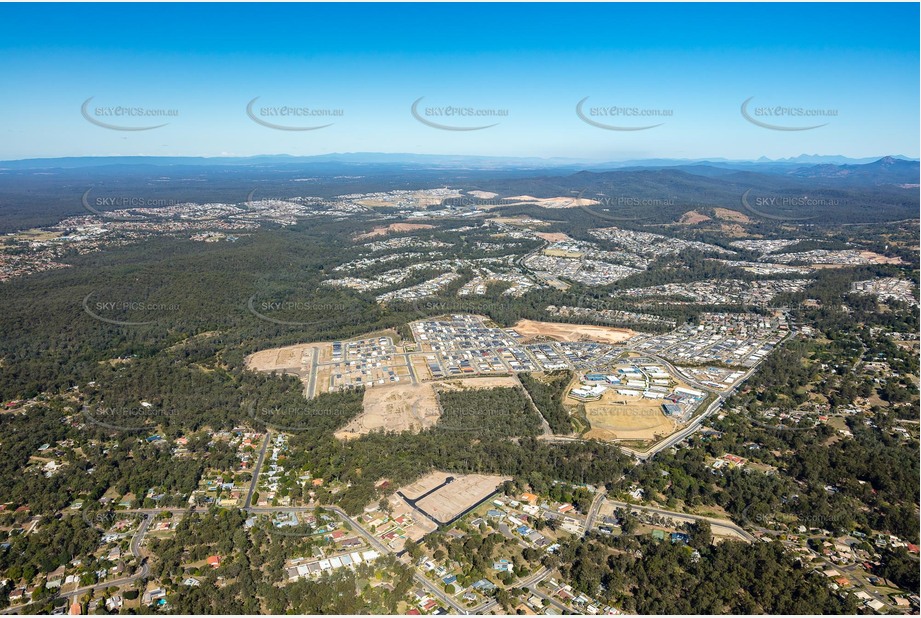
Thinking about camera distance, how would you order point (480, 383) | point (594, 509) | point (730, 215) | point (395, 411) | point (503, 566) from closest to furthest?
point (503, 566) < point (594, 509) < point (395, 411) < point (480, 383) < point (730, 215)

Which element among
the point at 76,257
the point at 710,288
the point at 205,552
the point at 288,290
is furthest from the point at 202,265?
the point at 710,288

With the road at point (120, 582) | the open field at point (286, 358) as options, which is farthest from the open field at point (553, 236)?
the road at point (120, 582)

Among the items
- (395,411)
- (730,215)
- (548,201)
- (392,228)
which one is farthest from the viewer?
(548,201)

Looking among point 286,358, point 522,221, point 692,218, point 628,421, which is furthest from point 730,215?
point 286,358

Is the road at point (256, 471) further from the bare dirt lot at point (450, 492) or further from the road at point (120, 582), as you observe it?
the bare dirt lot at point (450, 492)

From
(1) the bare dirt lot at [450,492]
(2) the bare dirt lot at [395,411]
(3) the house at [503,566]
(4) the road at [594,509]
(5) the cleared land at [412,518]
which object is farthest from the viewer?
(2) the bare dirt lot at [395,411]

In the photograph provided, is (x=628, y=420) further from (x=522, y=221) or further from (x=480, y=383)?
(x=522, y=221)

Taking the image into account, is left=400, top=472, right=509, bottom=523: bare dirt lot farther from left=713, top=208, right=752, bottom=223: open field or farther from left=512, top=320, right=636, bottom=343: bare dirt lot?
left=713, top=208, right=752, bottom=223: open field

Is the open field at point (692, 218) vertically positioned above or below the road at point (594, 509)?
above
